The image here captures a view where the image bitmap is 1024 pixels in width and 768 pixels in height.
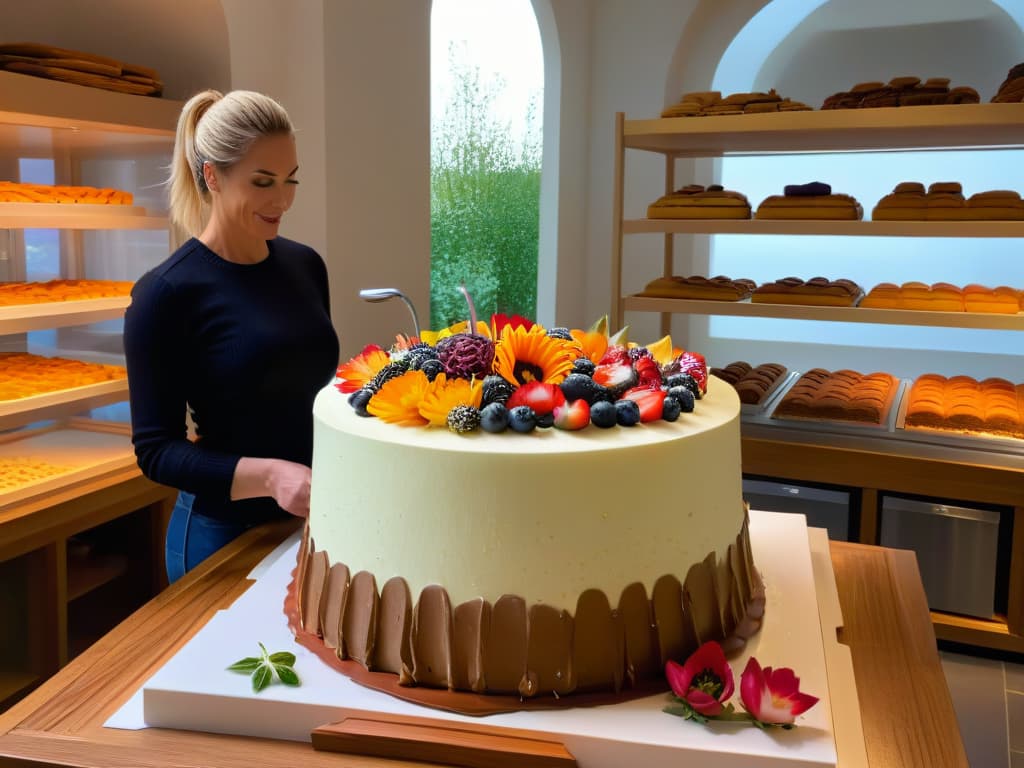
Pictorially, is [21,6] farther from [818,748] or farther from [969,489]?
[969,489]

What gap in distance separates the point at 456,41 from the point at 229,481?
15.6ft

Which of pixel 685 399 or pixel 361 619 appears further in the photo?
pixel 685 399

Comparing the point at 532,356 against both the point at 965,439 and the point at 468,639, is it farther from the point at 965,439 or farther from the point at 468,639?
the point at 965,439

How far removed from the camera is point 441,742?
3.42 feet

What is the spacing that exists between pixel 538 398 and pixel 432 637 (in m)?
0.32

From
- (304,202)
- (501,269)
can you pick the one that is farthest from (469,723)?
(501,269)

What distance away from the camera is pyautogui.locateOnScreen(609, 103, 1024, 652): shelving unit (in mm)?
2916

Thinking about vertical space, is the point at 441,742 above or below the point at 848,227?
below

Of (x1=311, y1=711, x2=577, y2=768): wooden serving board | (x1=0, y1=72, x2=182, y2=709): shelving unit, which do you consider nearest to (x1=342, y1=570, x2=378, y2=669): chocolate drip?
(x1=311, y1=711, x2=577, y2=768): wooden serving board

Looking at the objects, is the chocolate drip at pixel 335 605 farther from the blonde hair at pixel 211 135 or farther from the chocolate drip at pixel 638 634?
the blonde hair at pixel 211 135

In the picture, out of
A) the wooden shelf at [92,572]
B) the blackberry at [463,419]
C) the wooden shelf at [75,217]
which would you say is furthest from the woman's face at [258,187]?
the wooden shelf at [92,572]

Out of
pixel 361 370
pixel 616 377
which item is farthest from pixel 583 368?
pixel 361 370

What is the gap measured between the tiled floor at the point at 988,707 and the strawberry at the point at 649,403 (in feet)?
5.84

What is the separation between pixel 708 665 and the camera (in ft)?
3.76
